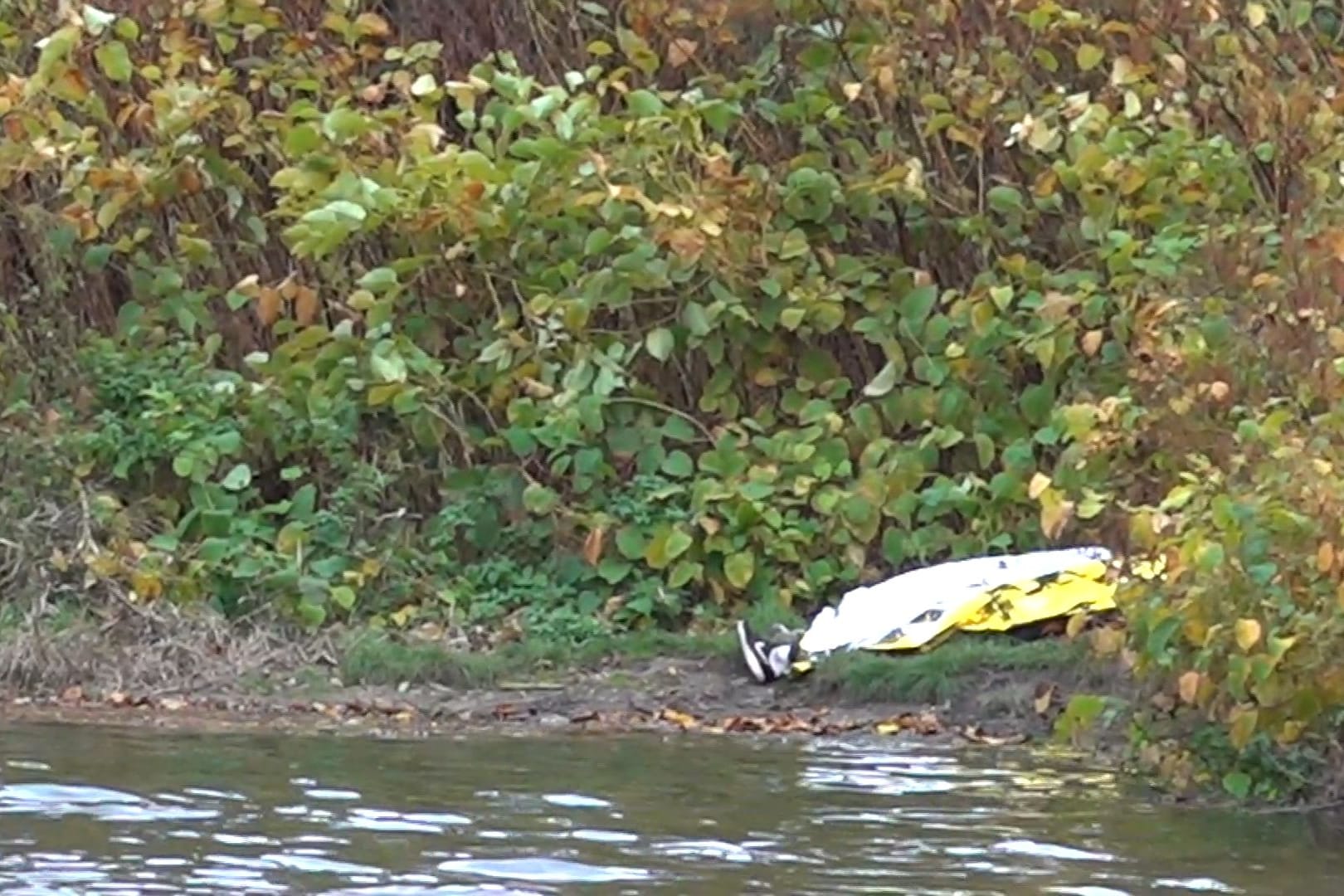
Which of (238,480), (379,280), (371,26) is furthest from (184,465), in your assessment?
(371,26)

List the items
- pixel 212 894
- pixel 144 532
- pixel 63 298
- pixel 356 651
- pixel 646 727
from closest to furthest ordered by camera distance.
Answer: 1. pixel 212 894
2. pixel 646 727
3. pixel 356 651
4. pixel 144 532
5. pixel 63 298

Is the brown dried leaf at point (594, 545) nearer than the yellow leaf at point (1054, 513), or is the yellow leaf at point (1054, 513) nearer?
the yellow leaf at point (1054, 513)

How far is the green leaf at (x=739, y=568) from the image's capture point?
11.4m

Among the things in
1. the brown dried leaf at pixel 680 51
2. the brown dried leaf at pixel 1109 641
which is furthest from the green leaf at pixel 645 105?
the brown dried leaf at pixel 1109 641

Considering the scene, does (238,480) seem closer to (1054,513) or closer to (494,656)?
(494,656)

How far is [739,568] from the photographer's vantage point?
11453mm

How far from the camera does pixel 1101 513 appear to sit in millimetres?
10555

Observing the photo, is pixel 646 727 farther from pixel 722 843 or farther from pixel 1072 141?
pixel 1072 141

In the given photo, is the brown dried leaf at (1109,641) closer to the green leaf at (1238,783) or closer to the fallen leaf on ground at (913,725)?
the green leaf at (1238,783)

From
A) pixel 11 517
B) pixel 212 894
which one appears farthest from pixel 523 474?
pixel 212 894

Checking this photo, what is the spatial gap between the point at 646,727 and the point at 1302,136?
13.1 ft

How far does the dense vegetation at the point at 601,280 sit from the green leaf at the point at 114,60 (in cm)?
12

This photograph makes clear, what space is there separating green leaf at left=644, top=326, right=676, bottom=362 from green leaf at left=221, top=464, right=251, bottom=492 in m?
1.80

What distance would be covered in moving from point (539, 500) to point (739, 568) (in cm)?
91
